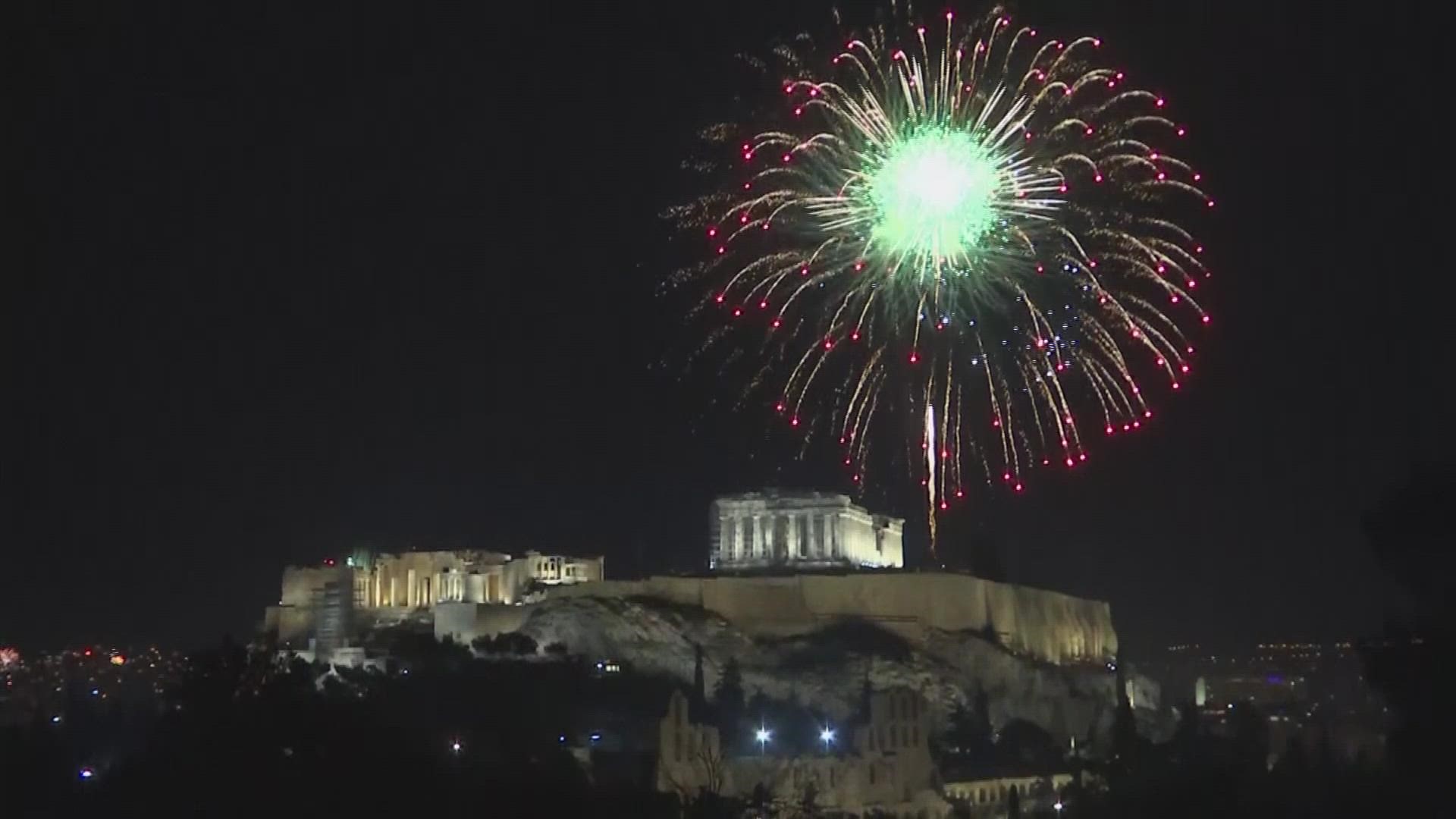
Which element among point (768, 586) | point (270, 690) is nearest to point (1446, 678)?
point (270, 690)

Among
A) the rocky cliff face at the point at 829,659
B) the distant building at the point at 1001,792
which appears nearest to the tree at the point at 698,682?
the rocky cliff face at the point at 829,659

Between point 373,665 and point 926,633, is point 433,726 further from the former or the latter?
point 926,633

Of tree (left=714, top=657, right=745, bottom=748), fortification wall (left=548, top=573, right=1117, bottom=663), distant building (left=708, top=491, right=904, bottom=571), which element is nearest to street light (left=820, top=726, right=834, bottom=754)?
tree (left=714, top=657, right=745, bottom=748)

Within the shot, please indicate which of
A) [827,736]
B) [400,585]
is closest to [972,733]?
[827,736]

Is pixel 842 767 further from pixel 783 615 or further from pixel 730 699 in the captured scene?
pixel 783 615

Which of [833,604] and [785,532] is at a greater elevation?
[785,532]
